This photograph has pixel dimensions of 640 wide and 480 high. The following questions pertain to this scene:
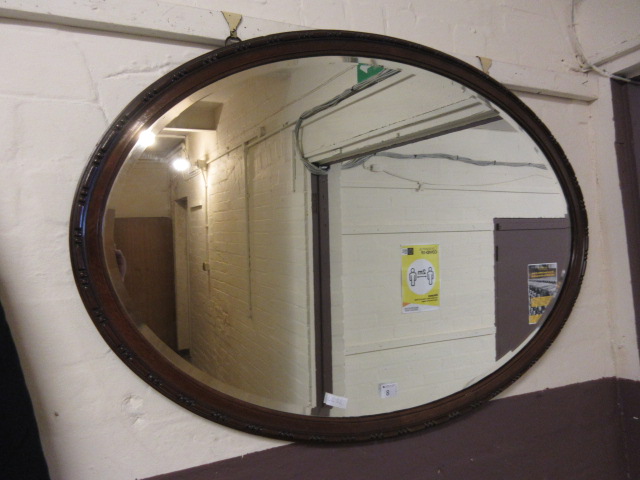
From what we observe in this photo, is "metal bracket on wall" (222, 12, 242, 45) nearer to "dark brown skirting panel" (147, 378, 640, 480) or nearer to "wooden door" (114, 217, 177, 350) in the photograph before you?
"wooden door" (114, 217, 177, 350)

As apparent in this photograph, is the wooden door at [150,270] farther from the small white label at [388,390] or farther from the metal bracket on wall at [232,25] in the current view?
the small white label at [388,390]

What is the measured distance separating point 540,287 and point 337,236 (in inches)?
24.2

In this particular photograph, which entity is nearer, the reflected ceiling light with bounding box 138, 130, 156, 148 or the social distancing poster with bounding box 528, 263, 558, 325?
the reflected ceiling light with bounding box 138, 130, 156, 148

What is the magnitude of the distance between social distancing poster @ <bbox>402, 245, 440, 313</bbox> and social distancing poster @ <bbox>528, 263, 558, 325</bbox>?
28 centimetres

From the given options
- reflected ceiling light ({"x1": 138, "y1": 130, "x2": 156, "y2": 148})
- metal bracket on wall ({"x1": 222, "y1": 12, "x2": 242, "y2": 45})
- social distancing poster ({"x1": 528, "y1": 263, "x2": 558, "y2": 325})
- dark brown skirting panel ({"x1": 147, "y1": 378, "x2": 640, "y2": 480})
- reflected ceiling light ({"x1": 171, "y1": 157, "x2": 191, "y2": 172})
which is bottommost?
dark brown skirting panel ({"x1": 147, "y1": 378, "x2": 640, "y2": 480})

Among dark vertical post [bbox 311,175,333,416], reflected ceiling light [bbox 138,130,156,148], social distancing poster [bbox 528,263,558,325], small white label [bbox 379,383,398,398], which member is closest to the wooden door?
reflected ceiling light [bbox 138,130,156,148]

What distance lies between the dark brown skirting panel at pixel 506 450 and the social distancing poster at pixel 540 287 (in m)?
0.24

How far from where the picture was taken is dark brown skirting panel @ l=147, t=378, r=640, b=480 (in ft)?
2.88

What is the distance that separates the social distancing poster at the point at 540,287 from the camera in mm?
1130

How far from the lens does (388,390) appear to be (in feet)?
3.22

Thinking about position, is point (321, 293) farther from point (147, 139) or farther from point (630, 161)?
point (630, 161)

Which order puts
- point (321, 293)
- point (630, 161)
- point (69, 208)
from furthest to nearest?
point (630, 161) < point (321, 293) < point (69, 208)

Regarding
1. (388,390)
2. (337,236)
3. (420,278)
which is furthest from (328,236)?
(388,390)

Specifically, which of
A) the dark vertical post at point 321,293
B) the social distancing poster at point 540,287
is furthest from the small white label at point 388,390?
the social distancing poster at point 540,287
